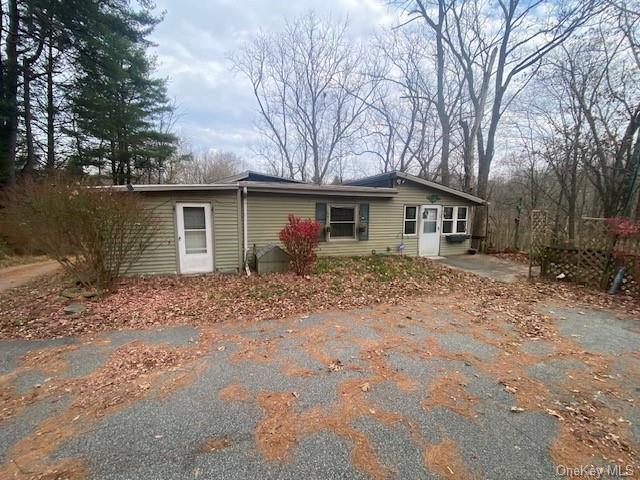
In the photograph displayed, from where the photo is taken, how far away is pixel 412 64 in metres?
16.8

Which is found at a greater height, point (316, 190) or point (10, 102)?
point (10, 102)

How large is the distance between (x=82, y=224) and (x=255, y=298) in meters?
3.42

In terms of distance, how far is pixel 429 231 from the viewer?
11.2 metres

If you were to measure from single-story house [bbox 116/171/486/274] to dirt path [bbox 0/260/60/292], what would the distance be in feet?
9.38

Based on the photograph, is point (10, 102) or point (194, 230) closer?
point (194, 230)

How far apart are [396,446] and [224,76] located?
20.7 m

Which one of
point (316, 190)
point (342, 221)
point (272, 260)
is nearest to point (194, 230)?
point (272, 260)

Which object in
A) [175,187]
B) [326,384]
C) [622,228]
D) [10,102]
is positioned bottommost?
[326,384]

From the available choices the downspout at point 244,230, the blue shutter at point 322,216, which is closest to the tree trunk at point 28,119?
the downspout at point 244,230

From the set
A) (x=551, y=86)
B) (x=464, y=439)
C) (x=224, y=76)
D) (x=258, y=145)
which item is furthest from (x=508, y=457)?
(x=258, y=145)

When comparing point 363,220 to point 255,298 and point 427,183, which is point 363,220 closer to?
point 427,183

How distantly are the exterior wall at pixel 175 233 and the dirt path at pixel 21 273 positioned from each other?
2824 millimetres

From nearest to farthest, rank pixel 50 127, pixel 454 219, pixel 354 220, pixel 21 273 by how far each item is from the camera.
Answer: pixel 21 273 → pixel 354 220 → pixel 454 219 → pixel 50 127

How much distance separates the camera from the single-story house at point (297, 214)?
7.62 metres
